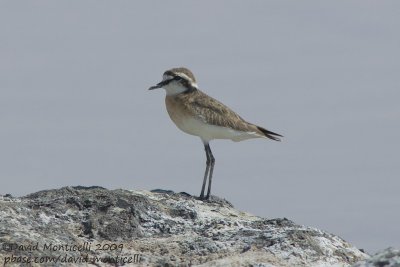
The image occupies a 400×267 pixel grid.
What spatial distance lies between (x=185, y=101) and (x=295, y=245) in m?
7.55

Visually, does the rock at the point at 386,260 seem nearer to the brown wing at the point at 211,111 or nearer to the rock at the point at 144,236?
the rock at the point at 144,236

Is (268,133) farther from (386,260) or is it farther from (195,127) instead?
(386,260)

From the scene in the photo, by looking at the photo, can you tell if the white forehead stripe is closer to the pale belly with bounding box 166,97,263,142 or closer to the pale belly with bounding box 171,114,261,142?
the pale belly with bounding box 166,97,263,142

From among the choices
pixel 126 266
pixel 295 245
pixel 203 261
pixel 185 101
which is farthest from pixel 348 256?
pixel 185 101

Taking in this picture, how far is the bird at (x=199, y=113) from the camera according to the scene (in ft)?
54.7

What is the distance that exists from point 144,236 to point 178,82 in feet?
23.2

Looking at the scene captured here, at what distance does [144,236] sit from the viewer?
1029 cm

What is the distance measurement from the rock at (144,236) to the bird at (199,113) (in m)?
5.17

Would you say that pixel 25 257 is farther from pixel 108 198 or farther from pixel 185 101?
pixel 185 101

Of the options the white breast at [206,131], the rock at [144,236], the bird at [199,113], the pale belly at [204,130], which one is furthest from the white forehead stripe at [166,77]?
the rock at [144,236]

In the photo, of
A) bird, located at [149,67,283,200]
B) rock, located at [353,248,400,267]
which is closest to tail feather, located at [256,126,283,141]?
bird, located at [149,67,283,200]

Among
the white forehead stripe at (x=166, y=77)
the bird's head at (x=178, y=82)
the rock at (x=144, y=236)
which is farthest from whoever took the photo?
the white forehead stripe at (x=166, y=77)

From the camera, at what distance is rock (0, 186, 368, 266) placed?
30.5 feet

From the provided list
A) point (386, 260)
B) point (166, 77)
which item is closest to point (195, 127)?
point (166, 77)
